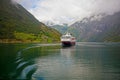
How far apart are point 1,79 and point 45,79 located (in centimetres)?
894

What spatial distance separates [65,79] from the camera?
44.0 m

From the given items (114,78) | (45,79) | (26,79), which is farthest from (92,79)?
(26,79)

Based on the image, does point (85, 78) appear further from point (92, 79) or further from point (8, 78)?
point (8, 78)

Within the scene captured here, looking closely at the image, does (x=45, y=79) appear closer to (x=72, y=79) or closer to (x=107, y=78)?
(x=72, y=79)

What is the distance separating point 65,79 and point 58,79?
4.87 ft

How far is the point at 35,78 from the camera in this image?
44.7 metres

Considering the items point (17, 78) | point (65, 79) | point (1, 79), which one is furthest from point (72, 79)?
point (1, 79)

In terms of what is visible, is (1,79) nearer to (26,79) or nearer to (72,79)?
(26,79)

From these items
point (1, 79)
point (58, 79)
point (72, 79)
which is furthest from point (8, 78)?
point (72, 79)

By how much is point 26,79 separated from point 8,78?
4092mm

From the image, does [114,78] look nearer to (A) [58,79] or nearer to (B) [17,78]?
(A) [58,79]

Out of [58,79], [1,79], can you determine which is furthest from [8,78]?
[58,79]

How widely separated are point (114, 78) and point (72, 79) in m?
9.09

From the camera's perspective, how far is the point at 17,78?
146 feet
